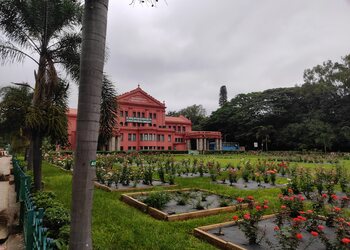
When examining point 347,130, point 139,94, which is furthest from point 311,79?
point 139,94

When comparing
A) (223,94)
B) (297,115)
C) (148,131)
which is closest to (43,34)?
(148,131)

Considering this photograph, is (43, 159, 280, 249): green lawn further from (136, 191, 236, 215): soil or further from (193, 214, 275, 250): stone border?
(136, 191, 236, 215): soil

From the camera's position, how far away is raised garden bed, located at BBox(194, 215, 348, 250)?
4.68 meters

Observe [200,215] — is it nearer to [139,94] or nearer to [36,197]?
[36,197]

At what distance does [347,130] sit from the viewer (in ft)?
132

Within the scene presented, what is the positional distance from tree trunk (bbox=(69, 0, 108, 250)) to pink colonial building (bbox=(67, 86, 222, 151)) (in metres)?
40.6

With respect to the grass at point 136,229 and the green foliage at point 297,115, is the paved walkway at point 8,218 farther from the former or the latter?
the green foliage at point 297,115

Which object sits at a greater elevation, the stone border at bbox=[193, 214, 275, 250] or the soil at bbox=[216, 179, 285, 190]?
the soil at bbox=[216, 179, 285, 190]

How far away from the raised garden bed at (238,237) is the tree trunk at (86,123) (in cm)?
260

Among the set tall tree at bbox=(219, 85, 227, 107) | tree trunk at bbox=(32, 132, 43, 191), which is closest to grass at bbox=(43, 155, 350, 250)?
tree trunk at bbox=(32, 132, 43, 191)

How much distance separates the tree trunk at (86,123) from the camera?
9.48 feet

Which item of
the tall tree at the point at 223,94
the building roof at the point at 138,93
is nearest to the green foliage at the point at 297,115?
the building roof at the point at 138,93

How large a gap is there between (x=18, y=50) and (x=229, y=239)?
10178 millimetres

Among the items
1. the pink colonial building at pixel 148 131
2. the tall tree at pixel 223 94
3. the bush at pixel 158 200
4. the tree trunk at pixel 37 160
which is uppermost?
the tall tree at pixel 223 94
